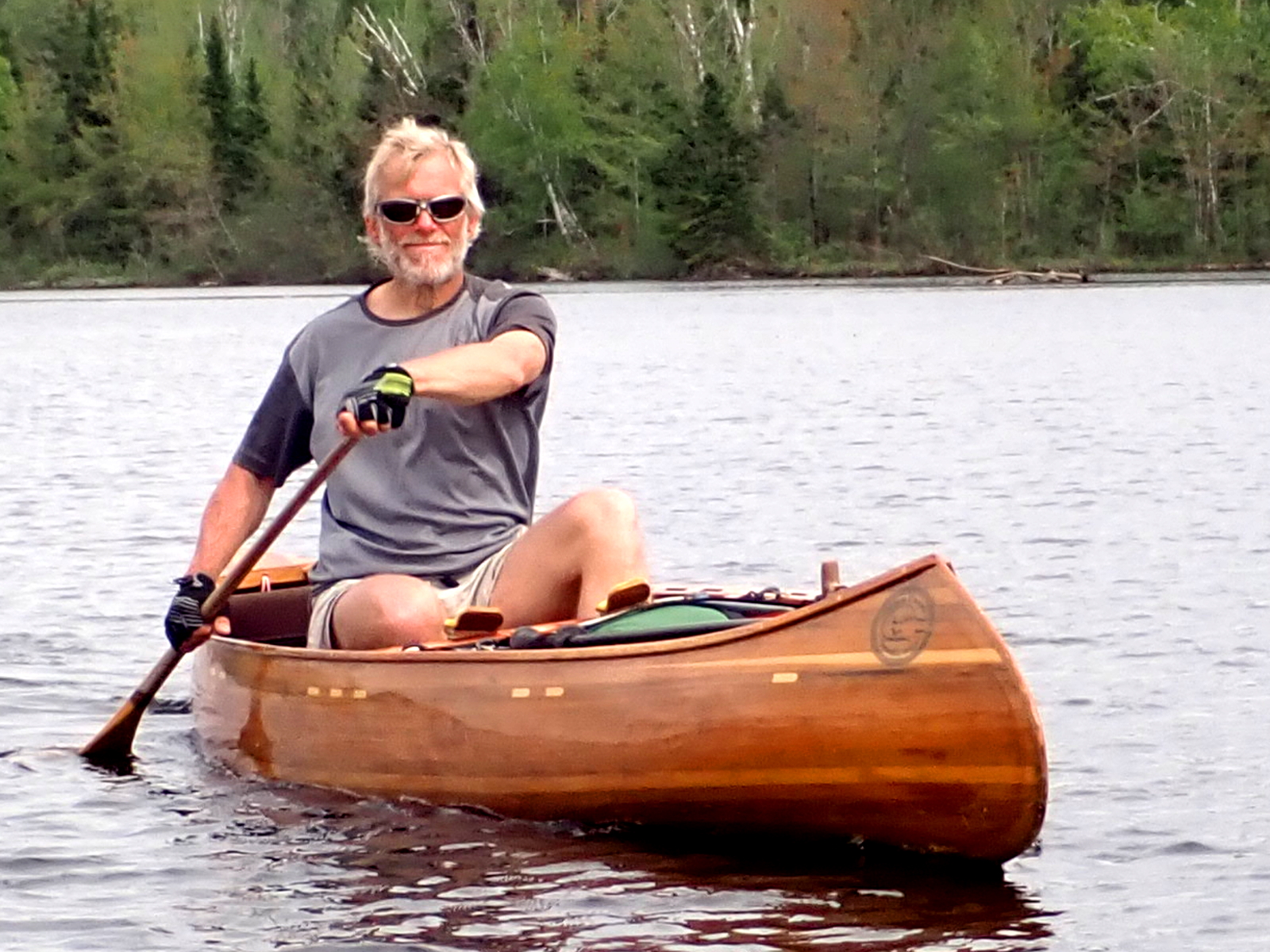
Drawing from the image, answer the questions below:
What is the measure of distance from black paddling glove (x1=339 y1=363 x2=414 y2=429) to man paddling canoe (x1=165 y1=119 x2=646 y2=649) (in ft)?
1.02

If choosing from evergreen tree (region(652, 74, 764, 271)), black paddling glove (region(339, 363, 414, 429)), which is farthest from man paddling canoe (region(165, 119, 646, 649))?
evergreen tree (region(652, 74, 764, 271))

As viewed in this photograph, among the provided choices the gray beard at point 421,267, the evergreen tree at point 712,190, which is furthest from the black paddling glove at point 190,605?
the evergreen tree at point 712,190

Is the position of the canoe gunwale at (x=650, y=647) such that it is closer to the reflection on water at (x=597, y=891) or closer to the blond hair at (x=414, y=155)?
the reflection on water at (x=597, y=891)

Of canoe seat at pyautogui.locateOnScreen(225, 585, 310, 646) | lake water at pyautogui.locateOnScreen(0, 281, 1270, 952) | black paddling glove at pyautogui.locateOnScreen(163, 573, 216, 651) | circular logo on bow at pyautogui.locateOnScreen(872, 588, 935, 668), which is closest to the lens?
circular logo on bow at pyautogui.locateOnScreen(872, 588, 935, 668)

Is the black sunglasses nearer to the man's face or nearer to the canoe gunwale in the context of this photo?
the man's face

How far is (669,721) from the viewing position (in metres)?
6.21

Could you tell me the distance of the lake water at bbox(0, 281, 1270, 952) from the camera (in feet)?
20.6

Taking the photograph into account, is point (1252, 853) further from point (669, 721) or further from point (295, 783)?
point (295, 783)

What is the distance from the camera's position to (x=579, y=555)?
6602 mm

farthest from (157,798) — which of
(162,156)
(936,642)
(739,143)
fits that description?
(162,156)

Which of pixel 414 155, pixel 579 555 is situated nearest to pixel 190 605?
pixel 579 555

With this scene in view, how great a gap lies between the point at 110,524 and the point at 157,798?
853cm

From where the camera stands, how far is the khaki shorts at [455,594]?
6.71 meters

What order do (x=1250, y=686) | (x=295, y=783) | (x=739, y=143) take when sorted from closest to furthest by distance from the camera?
(x=295, y=783)
(x=1250, y=686)
(x=739, y=143)
